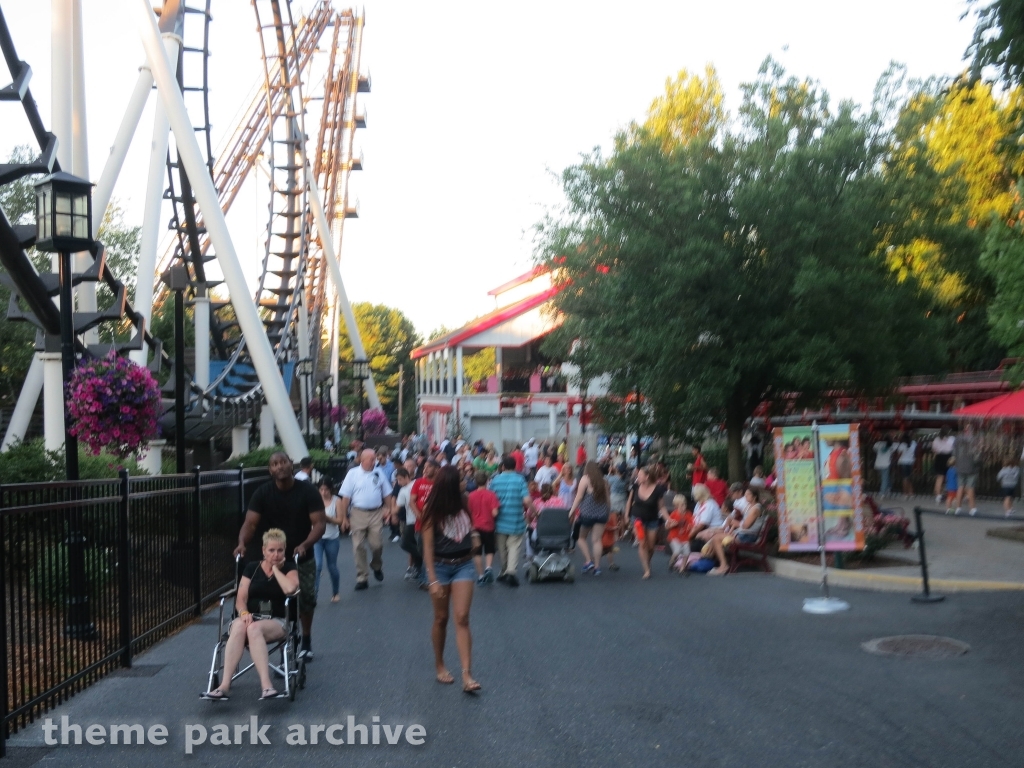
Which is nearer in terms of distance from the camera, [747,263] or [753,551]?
[753,551]

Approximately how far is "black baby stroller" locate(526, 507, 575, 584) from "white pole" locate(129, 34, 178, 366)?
26.3 feet

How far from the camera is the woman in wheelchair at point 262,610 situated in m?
8.13

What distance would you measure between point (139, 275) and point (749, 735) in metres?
16.7

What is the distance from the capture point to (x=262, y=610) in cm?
865

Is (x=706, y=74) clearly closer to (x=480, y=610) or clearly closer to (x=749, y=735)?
(x=480, y=610)

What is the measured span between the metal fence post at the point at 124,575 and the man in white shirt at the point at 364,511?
209 inches

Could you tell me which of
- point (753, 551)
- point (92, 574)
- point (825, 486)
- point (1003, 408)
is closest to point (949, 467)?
point (1003, 408)

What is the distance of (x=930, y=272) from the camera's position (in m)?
25.7

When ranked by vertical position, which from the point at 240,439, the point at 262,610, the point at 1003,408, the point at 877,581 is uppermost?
the point at 1003,408

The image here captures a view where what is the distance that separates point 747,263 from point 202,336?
1439 cm

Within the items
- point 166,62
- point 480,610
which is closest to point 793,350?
point 480,610

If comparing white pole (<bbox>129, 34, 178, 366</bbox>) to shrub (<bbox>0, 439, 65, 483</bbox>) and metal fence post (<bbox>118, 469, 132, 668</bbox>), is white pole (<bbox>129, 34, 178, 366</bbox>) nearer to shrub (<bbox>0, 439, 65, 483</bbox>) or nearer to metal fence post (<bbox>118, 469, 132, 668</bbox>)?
shrub (<bbox>0, 439, 65, 483</bbox>)

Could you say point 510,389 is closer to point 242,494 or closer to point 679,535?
point 679,535

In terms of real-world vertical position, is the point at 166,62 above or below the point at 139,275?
above
